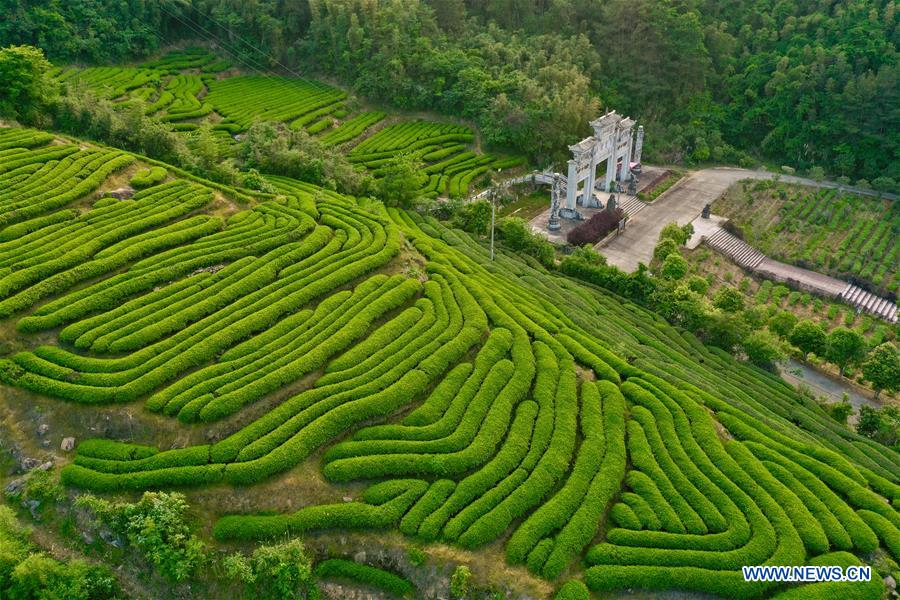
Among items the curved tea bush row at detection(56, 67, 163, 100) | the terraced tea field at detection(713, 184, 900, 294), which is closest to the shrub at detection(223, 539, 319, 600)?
the terraced tea field at detection(713, 184, 900, 294)

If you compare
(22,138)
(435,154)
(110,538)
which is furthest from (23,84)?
(110,538)

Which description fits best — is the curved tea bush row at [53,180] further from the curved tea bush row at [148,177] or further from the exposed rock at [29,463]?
the exposed rock at [29,463]

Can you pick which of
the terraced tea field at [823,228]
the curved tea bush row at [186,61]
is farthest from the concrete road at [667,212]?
the curved tea bush row at [186,61]

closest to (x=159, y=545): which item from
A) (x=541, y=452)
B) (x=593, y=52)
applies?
(x=541, y=452)

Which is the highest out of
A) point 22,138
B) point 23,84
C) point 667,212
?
point 23,84

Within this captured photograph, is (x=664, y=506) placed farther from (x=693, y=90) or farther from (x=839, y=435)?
(x=693, y=90)

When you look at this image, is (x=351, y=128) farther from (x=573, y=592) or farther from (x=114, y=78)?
(x=573, y=592)
